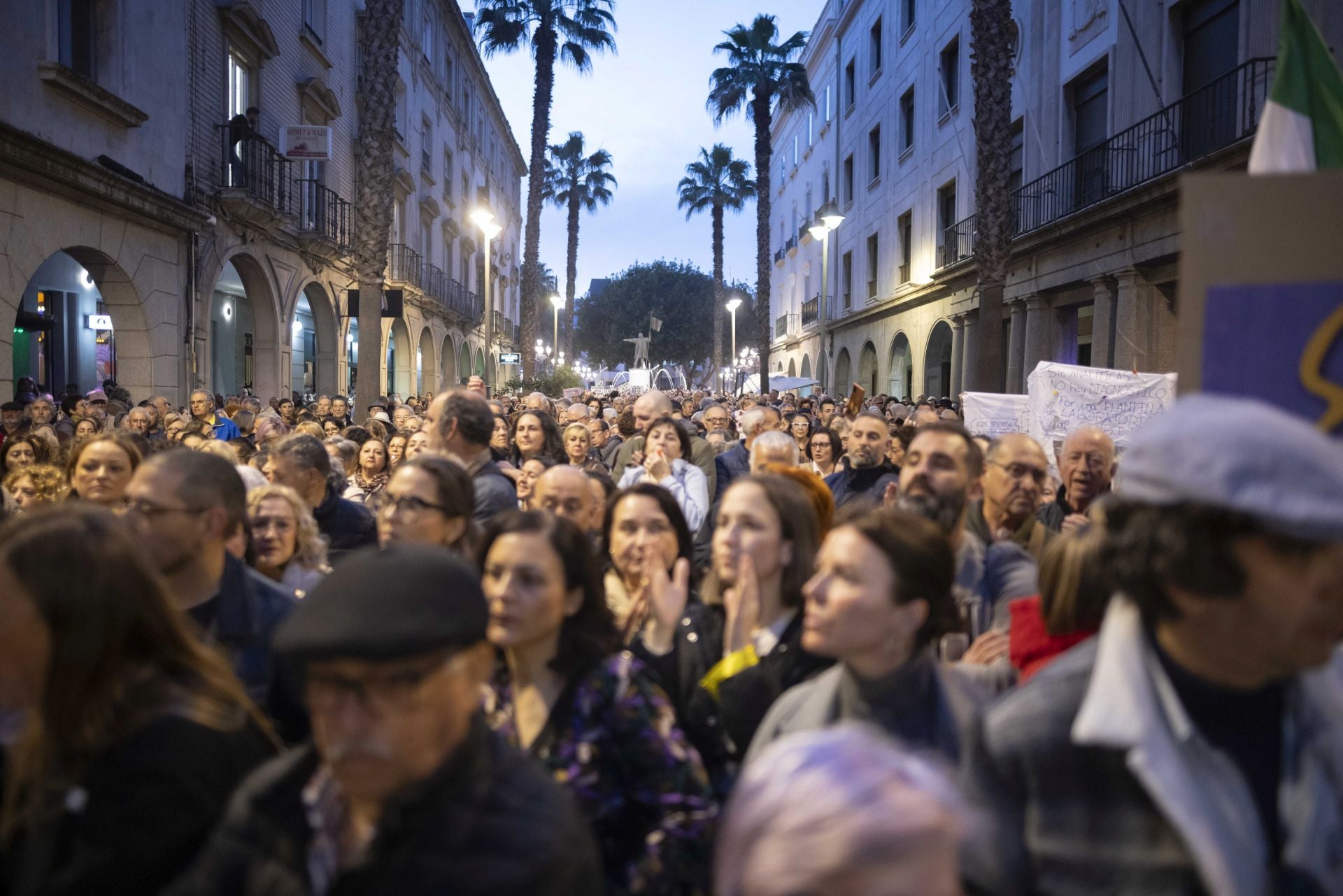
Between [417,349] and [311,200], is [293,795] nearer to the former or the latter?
[311,200]

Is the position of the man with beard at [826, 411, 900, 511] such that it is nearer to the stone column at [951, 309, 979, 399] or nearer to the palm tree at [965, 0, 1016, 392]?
the palm tree at [965, 0, 1016, 392]

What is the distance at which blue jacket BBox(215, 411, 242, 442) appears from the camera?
12.1 meters

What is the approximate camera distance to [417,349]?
34688 mm

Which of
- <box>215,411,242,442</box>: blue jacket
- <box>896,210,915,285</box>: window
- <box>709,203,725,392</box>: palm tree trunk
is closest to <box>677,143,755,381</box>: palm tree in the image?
<box>709,203,725,392</box>: palm tree trunk

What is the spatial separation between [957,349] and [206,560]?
25.4 metres

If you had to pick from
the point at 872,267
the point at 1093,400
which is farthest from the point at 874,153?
the point at 1093,400

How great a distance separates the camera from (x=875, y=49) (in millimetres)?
35094

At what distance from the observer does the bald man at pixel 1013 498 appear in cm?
507

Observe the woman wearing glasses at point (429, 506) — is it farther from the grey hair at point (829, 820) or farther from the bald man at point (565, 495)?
the grey hair at point (829, 820)

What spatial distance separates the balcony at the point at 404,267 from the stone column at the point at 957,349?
50.1 feet

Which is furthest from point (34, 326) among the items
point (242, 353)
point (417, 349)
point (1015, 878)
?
point (1015, 878)

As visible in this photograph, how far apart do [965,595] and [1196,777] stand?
2.42 m

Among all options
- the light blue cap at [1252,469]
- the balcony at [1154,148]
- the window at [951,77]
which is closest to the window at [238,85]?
the balcony at [1154,148]

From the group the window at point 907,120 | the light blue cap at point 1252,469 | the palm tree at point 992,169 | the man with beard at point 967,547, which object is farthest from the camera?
the window at point 907,120
